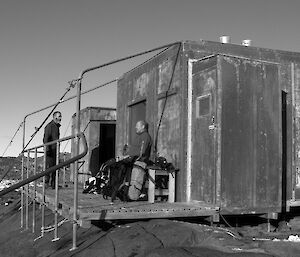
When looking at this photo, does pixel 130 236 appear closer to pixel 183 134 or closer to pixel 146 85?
pixel 183 134

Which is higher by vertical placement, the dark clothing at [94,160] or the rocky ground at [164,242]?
the dark clothing at [94,160]

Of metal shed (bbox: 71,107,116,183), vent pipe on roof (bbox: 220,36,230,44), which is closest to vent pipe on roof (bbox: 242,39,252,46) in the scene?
vent pipe on roof (bbox: 220,36,230,44)

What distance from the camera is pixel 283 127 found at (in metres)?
8.78

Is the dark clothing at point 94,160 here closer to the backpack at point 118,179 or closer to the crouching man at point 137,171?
the backpack at point 118,179

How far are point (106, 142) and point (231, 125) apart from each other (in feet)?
31.9

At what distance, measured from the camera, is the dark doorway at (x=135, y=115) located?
11.2 m

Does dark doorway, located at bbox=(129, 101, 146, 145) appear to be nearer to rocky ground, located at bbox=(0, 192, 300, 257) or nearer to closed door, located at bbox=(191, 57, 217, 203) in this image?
closed door, located at bbox=(191, 57, 217, 203)

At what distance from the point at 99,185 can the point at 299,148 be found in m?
Answer: 4.63

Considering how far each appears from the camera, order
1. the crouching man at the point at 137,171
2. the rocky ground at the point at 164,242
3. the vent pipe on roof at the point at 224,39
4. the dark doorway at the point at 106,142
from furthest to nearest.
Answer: the dark doorway at the point at 106,142
the vent pipe on roof at the point at 224,39
the crouching man at the point at 137,171
the rocky ground at the point at 164,242

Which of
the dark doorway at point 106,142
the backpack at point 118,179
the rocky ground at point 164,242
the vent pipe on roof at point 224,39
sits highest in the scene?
the vent pipe on roof at point 224,39

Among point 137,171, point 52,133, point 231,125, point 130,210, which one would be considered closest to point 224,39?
point 231,125

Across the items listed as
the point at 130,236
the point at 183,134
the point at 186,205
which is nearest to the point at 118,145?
the point at 183,134

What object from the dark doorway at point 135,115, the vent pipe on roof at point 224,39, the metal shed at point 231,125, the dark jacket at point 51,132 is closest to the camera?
the metal shed at point 231,125

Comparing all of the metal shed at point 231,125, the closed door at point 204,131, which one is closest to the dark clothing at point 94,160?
the metal shed at point 231,125
